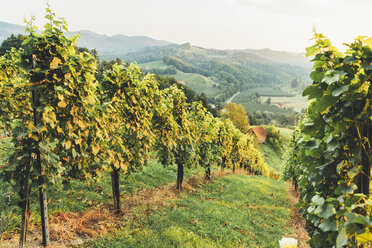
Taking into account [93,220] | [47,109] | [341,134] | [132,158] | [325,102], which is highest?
[325,102]

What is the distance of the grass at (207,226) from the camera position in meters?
6.38

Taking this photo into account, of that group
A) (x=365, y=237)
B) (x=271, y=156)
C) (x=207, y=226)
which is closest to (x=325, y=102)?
(x=365, y=237)

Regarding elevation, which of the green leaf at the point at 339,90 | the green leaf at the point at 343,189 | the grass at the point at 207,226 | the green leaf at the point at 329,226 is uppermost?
the green leaf at the point at 339,90

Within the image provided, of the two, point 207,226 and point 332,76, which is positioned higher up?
point 332,76

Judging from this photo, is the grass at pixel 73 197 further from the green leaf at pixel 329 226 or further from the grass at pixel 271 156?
the grass at pixel 271 156

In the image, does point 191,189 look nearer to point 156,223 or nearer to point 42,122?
point 156,223

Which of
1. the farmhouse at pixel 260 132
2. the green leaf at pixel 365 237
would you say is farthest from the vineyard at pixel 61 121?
the farmhouse at pixel 260 132

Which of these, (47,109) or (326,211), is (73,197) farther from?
(326,211)

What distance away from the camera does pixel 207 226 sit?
791 centimetres

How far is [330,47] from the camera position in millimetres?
2578

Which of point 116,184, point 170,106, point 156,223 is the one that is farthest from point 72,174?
point 170,106

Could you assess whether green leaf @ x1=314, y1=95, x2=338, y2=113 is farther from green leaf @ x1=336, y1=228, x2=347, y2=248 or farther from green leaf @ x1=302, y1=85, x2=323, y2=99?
green leaf @ x1=336, y1=228, x2=347, y2=248

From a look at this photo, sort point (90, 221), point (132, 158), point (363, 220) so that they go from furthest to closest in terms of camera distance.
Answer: point (132, 158)
point (90, 221)
point (363, 220)

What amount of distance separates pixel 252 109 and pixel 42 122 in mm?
157205
